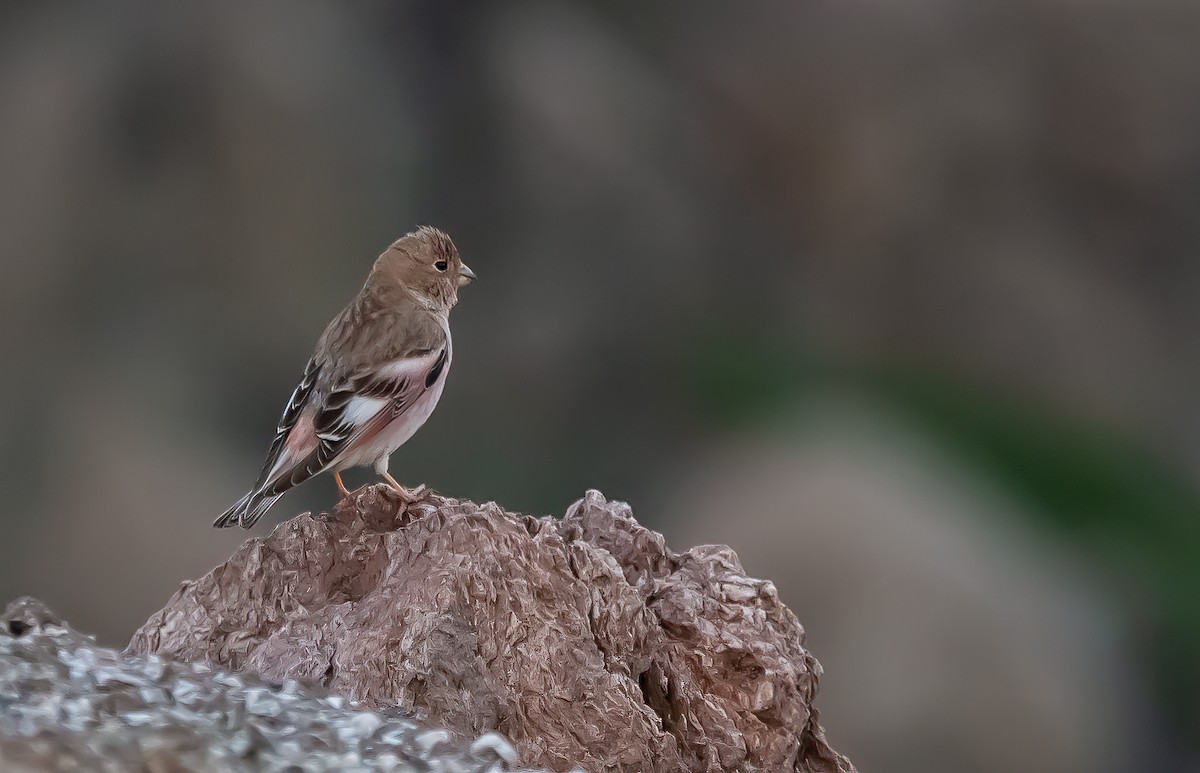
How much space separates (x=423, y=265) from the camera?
2789mm

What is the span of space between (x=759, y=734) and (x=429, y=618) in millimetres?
648

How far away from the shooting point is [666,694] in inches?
87.8

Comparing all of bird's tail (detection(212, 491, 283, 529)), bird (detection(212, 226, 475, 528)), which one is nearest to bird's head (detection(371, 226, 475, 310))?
bird (detection(212, 226, 475, 528))

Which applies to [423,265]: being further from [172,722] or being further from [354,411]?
[172,722]

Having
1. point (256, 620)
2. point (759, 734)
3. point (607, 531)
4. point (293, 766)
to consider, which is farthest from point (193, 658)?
point (759, 734)

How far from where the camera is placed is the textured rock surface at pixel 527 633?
6.66ft

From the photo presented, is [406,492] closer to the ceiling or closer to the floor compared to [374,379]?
closer to the floor

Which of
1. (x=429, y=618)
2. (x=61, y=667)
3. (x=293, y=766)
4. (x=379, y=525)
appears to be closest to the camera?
(x=293, y=766)

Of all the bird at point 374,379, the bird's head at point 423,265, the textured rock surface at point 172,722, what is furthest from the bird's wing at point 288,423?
the textured rock surface at point 172,722

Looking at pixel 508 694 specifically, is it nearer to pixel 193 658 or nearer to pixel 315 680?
pixel 315 680

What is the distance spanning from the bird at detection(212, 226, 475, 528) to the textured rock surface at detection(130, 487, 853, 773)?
0.11 m

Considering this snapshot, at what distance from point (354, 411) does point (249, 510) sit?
0.92 feet

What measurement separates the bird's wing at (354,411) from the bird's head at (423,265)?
21 centimetres

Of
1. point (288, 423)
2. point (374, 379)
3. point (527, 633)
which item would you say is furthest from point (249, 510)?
point (527, 633)
